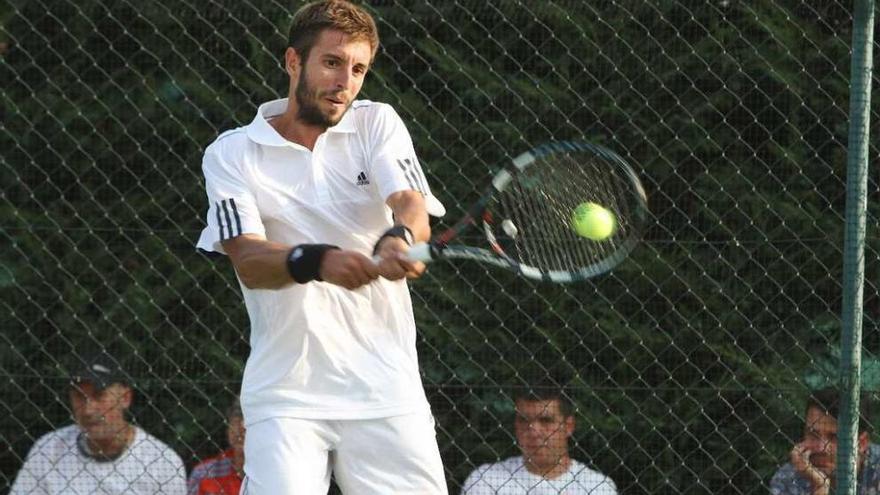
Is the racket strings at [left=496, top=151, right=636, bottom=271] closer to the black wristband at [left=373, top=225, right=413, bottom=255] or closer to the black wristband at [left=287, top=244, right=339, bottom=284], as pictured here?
the black wristband at [left=373, top=225, right=413, bottom=255]

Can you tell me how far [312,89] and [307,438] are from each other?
2.63 ft

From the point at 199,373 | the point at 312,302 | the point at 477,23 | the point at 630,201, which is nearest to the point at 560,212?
the point at 630,201

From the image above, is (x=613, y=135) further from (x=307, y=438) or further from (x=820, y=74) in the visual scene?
(x=307, y=438)

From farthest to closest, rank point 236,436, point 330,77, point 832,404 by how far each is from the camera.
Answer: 1. point 236,436
2. point 832,404
3. point 330,77

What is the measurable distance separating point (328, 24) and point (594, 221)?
0.78 metres

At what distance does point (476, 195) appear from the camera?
4.51m

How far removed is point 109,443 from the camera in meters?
4.73

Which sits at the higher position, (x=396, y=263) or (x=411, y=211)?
(x=411, y=211)

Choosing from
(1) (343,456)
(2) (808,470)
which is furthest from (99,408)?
(2) (808,470)

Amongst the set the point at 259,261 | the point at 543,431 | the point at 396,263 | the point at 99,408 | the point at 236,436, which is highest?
the point at 543,431

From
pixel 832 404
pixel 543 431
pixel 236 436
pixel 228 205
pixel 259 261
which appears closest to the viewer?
pixel 259 261

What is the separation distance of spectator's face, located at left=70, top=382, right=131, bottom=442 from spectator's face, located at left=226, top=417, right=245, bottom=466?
1.16 ft

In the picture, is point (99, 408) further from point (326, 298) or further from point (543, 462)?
point (326, 298)

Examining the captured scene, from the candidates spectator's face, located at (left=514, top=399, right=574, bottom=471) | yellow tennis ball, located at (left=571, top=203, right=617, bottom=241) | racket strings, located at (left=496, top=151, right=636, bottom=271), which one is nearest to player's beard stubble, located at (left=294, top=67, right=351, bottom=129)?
racket strings, located at (left=496, top=151, right=636, bottom=271)
